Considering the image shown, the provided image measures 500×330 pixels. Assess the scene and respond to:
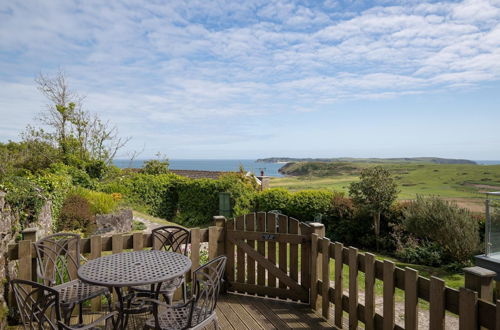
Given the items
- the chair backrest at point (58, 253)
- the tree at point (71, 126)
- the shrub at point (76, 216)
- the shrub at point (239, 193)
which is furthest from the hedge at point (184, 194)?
the chair backrest at point (58, 253)

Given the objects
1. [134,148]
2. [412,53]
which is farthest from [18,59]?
[412,53]

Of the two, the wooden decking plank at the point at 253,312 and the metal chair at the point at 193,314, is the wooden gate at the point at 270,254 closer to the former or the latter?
the wooden decking plank at the point at 253,312

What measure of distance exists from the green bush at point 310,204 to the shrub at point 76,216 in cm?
653

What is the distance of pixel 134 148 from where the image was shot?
17688 millimetres

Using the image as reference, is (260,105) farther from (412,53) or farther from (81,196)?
(81,196)

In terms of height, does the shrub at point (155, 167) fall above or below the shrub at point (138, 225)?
above

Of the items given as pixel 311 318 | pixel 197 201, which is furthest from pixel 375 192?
pixel 197 201

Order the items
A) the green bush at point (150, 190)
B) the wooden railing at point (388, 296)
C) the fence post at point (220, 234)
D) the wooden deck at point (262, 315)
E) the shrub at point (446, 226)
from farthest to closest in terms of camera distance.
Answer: the green bush at point (150, 190) < the shrub at point (446, 226) < the fence post at point (220, 234) < the wooden deck at point (262, 315) < the wooden railing at point (388, 296)

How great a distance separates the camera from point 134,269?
2.86 metres

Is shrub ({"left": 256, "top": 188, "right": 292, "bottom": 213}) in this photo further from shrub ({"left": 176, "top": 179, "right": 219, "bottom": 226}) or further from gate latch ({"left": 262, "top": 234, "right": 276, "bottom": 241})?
gate latch ({"left": 262, "top": 234, "right": 276, "bottom": 241})

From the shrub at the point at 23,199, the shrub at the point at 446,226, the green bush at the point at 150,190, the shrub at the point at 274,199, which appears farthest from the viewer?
the green bush at the point at 150,190

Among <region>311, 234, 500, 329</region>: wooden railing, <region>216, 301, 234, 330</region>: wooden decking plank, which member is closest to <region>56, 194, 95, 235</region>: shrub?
<region>216, 301, 234, 330</region>: wooden decking plank

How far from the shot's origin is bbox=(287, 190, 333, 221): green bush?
37.1 feet

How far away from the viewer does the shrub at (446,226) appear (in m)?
7.92
